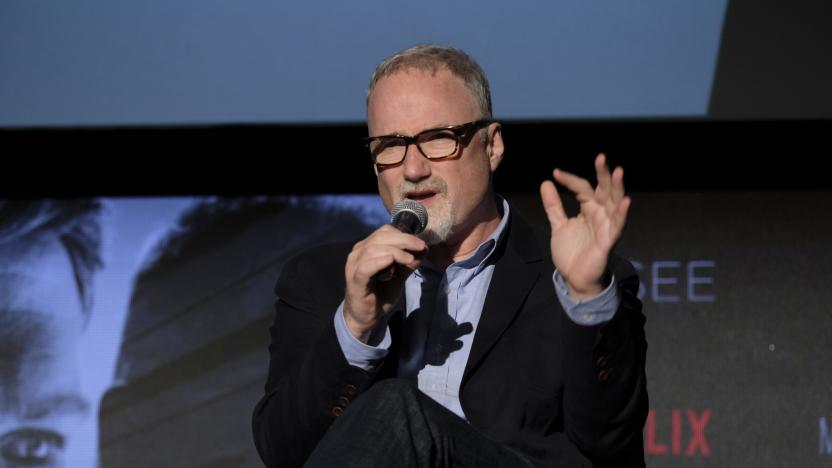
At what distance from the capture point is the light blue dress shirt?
1.97 meters

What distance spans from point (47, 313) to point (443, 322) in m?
2.18

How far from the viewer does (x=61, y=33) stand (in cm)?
361

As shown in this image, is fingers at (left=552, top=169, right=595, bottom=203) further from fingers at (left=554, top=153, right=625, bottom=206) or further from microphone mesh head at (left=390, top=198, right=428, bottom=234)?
microphone mesh head at (left=390, top=198, right=428, bottom=234)

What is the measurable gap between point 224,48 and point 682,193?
5.24 ft

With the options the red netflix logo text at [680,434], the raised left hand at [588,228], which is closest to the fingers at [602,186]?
the raised left hand at [588,228]

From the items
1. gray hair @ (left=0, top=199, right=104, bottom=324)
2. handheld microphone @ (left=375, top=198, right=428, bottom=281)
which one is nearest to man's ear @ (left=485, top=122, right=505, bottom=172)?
handheld microphone @ (left=375, top=198, right=428, bottom=281)

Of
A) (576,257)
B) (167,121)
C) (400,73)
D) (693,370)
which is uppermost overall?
(400,73)

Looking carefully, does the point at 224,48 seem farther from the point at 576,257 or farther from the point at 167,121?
the point at 576,257

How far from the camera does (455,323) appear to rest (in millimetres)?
2033

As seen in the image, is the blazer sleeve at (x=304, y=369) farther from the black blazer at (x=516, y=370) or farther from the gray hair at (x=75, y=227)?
the gray hair at (x=75, y=227)

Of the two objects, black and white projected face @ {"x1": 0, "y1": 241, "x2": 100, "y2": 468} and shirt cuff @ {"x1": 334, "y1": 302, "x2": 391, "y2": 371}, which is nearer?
shirt cuff @ {"x1": 334, "y1": 302, "x2": 391, "y2": 371}

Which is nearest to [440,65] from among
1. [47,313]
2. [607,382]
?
[607,382]

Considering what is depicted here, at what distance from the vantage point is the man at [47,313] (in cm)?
Result: 372

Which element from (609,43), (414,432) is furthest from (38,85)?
(414,432)
